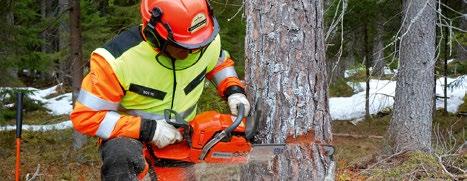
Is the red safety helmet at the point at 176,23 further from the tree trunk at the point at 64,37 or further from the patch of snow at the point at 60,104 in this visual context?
the patch of snow at the point at 60,104

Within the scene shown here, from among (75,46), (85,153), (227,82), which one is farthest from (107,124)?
(75,46)

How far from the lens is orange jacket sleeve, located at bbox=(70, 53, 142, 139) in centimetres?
324

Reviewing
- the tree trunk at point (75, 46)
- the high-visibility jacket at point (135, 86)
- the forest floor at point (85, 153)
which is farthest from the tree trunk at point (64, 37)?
the high-visibility jacket at point (135, 86)

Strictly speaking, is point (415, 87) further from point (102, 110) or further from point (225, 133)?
point (102, 110)

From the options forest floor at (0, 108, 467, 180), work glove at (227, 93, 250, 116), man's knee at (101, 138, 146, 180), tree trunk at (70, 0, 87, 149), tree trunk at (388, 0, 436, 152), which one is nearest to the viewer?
man's knee at (101, 138, 146, 180)

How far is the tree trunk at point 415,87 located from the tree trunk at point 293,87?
5.65 meters

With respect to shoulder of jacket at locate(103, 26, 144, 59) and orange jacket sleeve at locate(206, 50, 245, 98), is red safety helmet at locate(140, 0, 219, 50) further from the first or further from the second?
orange jacket sleeve at locate(206, 50, 245, 98)

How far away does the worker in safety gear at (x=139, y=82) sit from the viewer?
324cm

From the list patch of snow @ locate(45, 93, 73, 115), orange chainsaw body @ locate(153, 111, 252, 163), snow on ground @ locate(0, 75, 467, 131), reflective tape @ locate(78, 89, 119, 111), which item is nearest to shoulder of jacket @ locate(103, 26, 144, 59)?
reflective tape @ locate(78, 89, 119, 111)

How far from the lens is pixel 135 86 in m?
3.42

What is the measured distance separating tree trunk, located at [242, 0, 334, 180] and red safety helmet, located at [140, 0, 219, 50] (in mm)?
397

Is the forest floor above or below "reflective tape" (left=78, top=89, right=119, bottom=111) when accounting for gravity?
below

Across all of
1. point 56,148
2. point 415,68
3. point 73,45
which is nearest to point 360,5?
point 415,68

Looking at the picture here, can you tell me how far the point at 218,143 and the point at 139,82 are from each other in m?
0.65
